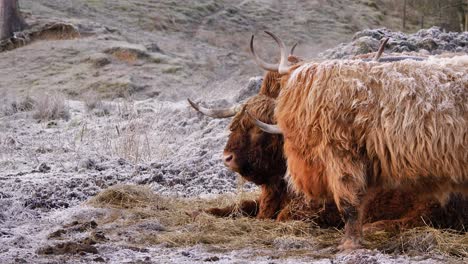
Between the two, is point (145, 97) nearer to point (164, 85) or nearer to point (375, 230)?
point (164, 85)

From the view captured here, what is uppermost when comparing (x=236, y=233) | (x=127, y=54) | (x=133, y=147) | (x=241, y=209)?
(x=236, y=233)

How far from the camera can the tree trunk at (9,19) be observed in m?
21.8

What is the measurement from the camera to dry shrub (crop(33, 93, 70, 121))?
13.9m

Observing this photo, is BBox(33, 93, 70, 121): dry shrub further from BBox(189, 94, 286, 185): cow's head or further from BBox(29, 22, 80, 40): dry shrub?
BBox(189, 94, 286, 185): cow's head

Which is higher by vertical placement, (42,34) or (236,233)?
(236,233)

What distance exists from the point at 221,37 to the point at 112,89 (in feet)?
28.7

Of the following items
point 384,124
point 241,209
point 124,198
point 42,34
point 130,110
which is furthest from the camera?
point 42,34

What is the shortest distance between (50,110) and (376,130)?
9.74 m

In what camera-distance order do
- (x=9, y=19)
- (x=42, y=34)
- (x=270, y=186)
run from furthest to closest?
(x=42, y=34) → (x=9, y=19) → (x=270, y=186)

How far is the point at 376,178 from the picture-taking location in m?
5.08

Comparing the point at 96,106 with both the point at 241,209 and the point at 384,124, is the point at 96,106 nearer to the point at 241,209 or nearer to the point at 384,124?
the point at 241,209

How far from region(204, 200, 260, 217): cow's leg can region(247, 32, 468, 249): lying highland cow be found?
1388 millimetres

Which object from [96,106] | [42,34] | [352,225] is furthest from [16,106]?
[352,225]

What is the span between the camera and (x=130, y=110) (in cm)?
1384
